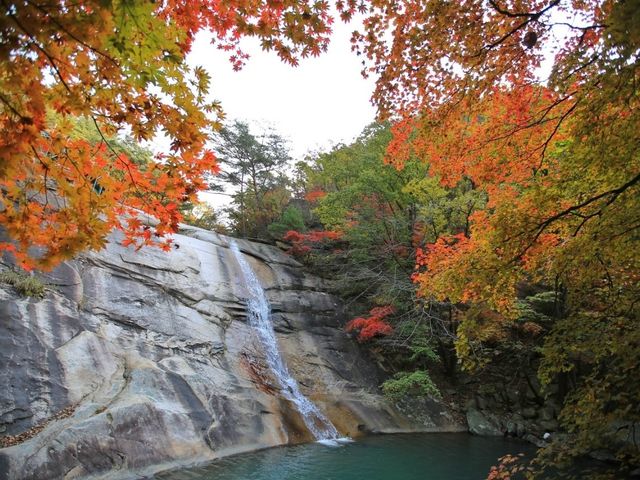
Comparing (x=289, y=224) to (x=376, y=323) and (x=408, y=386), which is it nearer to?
(x=376, y=323)

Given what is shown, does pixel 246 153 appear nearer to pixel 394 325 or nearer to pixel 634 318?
pixel 394 325

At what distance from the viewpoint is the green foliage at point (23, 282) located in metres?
7.77

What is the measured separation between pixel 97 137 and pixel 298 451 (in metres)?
15.5

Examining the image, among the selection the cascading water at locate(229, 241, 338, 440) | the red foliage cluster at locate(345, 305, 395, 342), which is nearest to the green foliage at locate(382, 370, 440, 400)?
the red foliage cluster at locate(345, 305, 395, 342)

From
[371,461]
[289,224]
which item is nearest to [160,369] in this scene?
[371,461]

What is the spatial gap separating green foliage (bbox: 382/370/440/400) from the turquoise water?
4.26ft

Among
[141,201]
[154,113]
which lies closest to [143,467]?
[141,201]

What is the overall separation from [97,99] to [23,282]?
7383mm

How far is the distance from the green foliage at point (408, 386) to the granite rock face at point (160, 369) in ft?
1.43

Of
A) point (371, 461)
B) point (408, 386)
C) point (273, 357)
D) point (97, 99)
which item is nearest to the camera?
point (97, 99)

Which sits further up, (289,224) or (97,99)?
(289,224)

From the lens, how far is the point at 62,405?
270 inches

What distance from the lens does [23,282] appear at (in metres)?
7.84

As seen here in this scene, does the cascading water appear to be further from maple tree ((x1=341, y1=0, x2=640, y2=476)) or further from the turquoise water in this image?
maple tree ((x1=341, y1=0, x2=640, y2=476))
